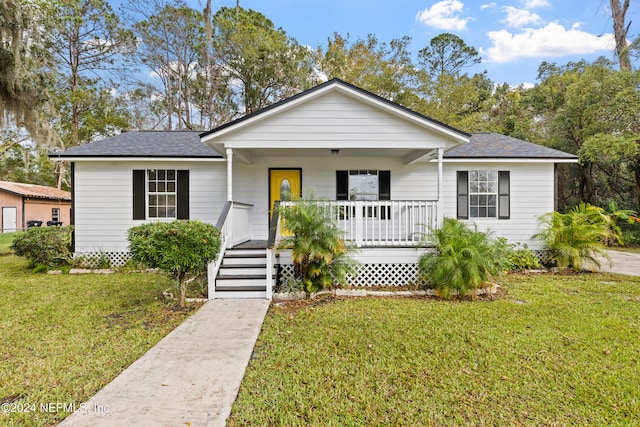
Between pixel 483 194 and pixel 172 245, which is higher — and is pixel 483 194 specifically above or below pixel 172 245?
above

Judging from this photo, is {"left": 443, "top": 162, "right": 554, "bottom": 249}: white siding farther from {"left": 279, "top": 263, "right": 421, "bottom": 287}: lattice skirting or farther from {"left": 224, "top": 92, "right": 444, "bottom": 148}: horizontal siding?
{"left": 279, "top": 263, "right": 421, "bottom": 287}: lattice skirting

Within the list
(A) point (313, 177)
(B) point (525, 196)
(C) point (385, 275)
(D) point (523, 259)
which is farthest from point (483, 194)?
(A) point (313, 177)

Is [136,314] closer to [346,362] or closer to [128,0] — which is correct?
[346,362]

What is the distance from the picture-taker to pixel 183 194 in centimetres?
895

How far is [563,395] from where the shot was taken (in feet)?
9.25

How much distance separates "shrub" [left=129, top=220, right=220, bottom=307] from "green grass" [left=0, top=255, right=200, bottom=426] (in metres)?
0.87

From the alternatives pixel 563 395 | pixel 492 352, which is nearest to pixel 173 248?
pixel 492 352

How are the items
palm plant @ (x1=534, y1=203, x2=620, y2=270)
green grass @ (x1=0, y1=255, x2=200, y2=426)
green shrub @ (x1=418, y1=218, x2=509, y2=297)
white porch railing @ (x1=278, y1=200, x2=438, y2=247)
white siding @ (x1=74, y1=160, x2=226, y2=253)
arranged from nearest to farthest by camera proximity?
green grass @ (x1=0, y1=255, x2=200, y2=426) → green shrub @ (x1=418, y1=218, x2=509, y2=297) → white porch railing @ (x1=278, y1=200, x2=438, y2=247) → palm plant @ (x1=534, y1=203, x2=620, y2=270) → white siding @ (x1=74, y1=160, x2=226, y2=253)

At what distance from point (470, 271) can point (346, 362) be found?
3446mm

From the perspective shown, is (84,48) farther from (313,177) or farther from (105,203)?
(313,177)

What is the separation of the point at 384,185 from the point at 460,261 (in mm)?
3846

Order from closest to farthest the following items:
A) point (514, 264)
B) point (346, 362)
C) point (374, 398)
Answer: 1. point (374, 398)
2. point (346, 362)
3. point (514, 264)

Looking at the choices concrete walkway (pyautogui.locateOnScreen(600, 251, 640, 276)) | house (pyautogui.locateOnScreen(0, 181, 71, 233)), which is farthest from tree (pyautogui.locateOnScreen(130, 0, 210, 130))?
concrete walkway (pyautogui.locateOnScreen(600, 251, 640, 276))

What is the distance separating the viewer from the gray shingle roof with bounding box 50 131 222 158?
8.62 metres
